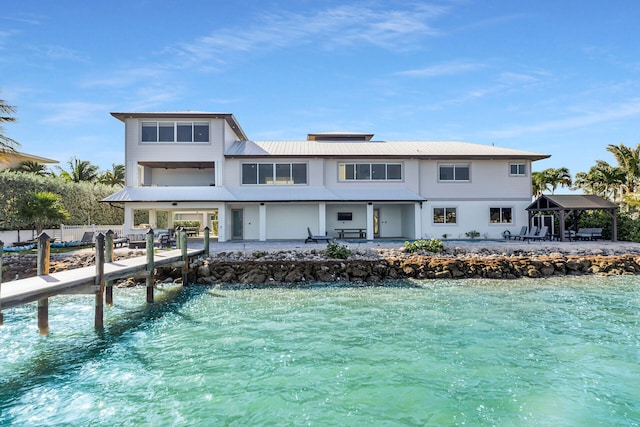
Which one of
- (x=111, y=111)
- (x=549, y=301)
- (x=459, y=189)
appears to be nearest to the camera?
(x=549, y=301)

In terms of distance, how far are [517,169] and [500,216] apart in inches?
133

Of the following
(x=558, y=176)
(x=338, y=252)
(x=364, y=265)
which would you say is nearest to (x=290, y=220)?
(x=338, y=252)

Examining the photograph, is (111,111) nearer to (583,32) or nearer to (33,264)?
(33,264)

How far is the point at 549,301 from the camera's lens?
41.9 ft

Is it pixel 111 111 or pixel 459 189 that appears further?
pixel 459 189

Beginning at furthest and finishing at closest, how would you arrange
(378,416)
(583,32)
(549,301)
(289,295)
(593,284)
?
(583,32)
(593,284)
(289,295)
(549,301)
(378,416)

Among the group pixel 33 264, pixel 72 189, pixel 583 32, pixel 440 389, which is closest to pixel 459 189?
pixel 583 32

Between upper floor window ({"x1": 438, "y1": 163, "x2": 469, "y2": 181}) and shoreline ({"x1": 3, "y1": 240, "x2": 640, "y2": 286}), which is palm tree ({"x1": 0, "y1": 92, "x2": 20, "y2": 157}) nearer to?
shoreline ({"x1": 3, "y1": 240, "x2": 640, "y2": 286})

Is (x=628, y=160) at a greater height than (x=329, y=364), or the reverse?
(x=628, y=160)

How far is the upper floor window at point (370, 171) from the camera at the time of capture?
Result: 25.7 metres

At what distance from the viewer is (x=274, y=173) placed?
25.1 metres

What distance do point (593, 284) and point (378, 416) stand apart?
13954mm

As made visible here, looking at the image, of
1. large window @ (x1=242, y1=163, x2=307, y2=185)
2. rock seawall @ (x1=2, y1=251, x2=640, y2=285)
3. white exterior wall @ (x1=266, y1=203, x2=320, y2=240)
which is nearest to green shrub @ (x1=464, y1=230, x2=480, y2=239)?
rock seawall @ (x1=2, y1=251, x2=640, y2=285)

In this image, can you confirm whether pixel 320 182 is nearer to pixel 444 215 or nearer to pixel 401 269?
pixel 444 215
